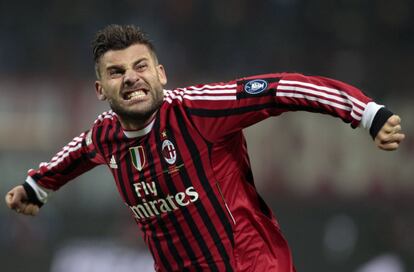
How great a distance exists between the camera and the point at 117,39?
3309mm

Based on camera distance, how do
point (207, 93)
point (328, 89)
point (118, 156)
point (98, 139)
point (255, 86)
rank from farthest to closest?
point (98, 139) < point (118, 156) < point (207, 93) < point (255, 86) < point (328, 89)

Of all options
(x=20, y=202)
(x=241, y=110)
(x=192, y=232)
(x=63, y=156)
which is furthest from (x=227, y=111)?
(x=20, y=202)

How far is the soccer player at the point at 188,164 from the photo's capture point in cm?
321

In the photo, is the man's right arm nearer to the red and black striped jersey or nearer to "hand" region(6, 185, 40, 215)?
"hand" region(6, 185, 40, 215)

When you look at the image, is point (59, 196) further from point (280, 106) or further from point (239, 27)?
point (280, 106)

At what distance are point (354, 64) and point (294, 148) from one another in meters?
0.85

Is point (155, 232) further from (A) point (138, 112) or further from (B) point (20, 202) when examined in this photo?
(B) point (20, 202)

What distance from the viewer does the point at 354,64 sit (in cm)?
678

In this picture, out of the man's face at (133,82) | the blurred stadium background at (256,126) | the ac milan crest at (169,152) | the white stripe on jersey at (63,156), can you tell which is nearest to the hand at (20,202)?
the white stripe on jersey at (63,156)

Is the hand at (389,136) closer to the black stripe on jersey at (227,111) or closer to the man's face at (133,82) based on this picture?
the black stripe on jersey at (227,111)

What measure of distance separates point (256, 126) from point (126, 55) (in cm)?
352

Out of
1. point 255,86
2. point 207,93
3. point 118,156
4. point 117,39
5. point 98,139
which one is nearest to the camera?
point 255,86

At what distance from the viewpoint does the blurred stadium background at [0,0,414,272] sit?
655cm

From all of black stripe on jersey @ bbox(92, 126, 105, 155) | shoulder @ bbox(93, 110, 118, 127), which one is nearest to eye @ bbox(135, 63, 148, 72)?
shoulder @ bbox(93, 110, 118, 127)
